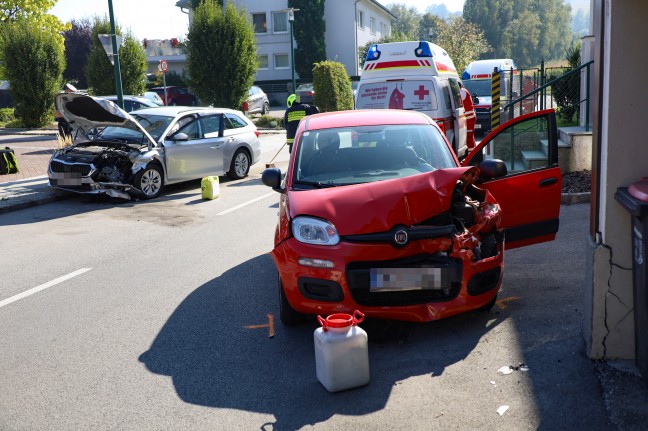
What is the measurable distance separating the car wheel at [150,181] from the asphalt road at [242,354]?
13.8 feet

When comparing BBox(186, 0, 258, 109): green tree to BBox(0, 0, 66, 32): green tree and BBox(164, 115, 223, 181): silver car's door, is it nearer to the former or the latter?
BBox(0, 0, 66, 32): green tree

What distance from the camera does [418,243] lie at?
204 inches

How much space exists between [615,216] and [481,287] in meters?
1.22

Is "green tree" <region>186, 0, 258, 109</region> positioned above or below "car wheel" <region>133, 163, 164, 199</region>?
above

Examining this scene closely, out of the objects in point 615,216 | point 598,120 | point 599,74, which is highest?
point 599,74

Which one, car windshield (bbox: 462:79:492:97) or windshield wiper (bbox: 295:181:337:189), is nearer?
windshield wiper (bbox: 295:181:337:189)

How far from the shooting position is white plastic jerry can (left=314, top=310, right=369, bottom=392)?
448 centimetres

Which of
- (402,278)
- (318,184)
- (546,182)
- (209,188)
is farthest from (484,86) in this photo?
(402,278)

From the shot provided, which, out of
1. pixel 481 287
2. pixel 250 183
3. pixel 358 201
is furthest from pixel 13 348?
pixel 250 183

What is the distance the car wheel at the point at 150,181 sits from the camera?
12820 millimetres

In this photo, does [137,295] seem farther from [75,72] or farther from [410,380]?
[75,72]

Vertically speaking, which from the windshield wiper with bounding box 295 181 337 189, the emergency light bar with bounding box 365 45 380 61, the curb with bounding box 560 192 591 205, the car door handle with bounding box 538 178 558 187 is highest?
the emergency light bar with bounding box 365 45 380 61

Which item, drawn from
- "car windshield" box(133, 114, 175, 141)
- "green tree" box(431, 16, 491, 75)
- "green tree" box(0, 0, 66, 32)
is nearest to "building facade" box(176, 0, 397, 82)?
"green tree" box(431, 16, 491, 75)

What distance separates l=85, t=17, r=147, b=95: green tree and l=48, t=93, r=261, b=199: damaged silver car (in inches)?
663
